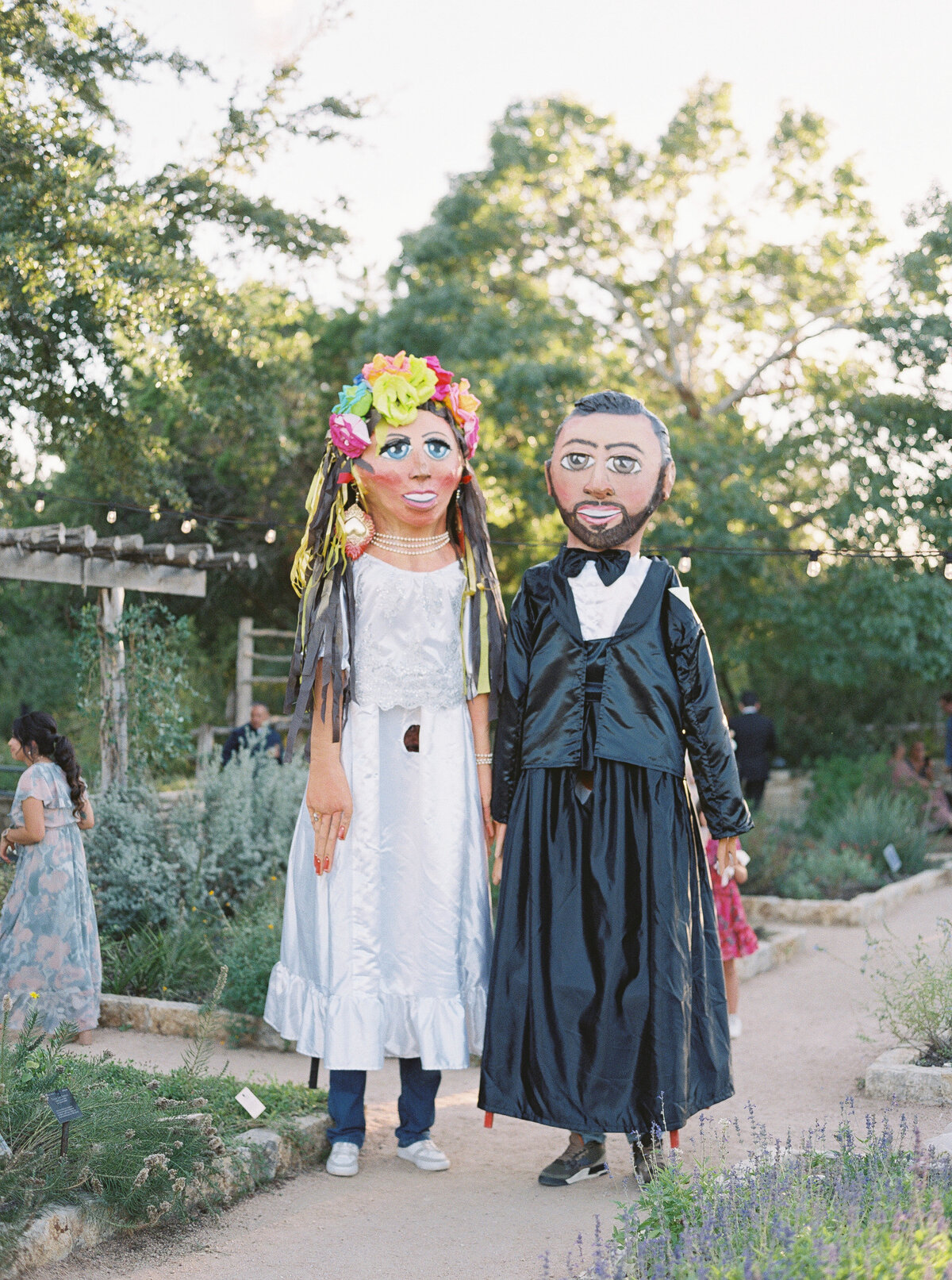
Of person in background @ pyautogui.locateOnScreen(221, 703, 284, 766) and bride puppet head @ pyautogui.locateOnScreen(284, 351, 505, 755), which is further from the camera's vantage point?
person in background @ pyautogui.locateOnScreen(221, 703, 284, 766)

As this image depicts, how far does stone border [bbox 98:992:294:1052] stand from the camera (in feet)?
16.5

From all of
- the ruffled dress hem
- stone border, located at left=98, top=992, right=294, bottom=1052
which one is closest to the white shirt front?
the ruffled dress hem

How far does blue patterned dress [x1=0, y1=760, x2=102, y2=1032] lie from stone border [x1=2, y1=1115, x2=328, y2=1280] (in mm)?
1587

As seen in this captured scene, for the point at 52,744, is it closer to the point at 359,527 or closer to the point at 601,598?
the point at 359,527

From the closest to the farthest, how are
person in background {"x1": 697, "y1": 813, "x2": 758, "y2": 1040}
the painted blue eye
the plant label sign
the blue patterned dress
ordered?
the plant label sign, the painted blue eye, the blue patterned dress, person in background {"x1": 697, "y1": 813, "x2": 758, "y2": 1040}

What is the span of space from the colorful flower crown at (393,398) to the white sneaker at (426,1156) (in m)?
2.13

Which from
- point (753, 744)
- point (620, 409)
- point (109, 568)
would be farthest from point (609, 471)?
point (753, 744)

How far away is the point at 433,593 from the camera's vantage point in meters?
3.87

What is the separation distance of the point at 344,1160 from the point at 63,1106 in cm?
115

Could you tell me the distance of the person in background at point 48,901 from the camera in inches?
194

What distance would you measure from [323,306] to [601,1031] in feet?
47.1

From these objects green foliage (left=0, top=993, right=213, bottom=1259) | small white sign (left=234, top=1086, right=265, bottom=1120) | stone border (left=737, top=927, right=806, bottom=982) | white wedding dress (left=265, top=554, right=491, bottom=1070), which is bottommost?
stone border (left=737, top=927, right=806, bottom=982)

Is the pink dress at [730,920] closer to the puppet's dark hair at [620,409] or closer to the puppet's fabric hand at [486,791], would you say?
the puppet's fabric hand at [486,791]

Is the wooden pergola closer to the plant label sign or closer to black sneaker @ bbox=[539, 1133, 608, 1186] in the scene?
black sneaker @ bbox=[539, 1133, 608, 1186]
